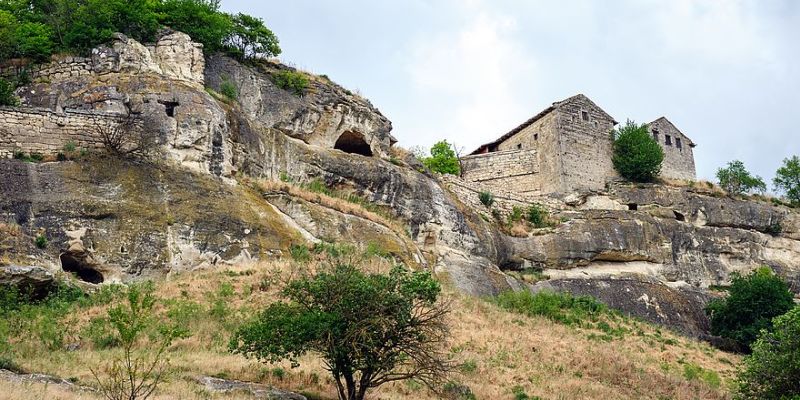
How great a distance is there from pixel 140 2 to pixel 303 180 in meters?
9.14

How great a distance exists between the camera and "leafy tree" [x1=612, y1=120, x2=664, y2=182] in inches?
1816

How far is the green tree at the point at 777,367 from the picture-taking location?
810 inches

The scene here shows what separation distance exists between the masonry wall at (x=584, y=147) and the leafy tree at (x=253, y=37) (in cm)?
1673

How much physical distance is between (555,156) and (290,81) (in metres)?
16.1

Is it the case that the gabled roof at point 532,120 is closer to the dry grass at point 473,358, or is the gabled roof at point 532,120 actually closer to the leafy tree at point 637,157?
the leafy tree at point 637,157

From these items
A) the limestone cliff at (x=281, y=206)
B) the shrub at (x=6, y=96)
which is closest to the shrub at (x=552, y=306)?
the limestone cliff at (x=281, y=206)

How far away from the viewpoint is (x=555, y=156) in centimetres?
4500

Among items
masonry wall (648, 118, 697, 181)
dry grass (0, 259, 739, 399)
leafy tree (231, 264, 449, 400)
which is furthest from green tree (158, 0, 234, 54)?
masonry wall (648, 118, 697, 181)

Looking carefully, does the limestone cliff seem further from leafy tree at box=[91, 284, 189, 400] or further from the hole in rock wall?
leafy tree at box=[91, 284, 189, 400]

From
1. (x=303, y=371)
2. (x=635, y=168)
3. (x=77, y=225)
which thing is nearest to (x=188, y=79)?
(x=77, y=225)

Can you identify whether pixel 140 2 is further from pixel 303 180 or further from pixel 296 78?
pixel 303 180

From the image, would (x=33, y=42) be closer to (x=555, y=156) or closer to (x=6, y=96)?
(x=6, y=96)

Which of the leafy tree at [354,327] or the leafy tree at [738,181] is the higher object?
the leafy tree at [738,181]

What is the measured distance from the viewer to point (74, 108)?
28.3 m
